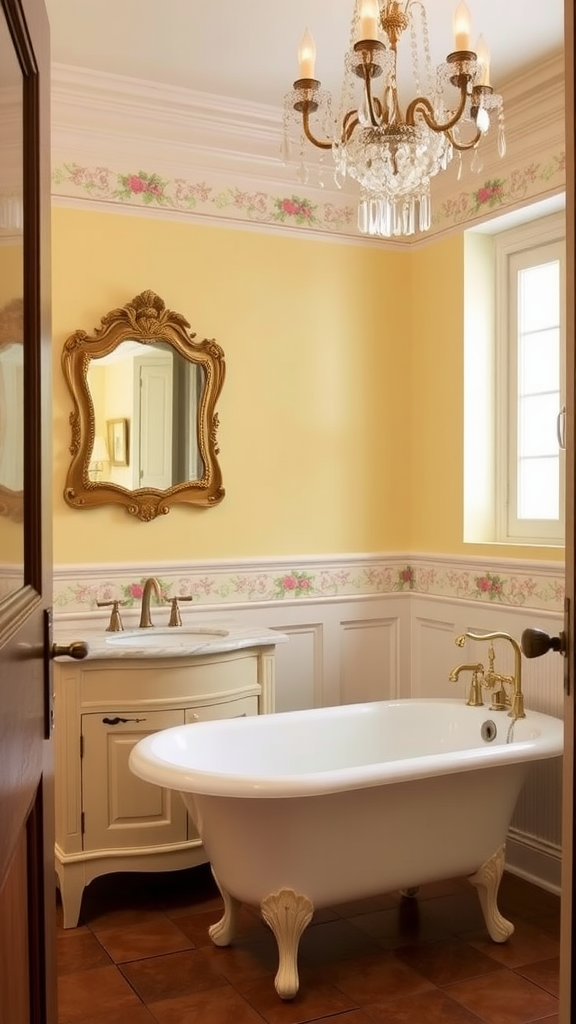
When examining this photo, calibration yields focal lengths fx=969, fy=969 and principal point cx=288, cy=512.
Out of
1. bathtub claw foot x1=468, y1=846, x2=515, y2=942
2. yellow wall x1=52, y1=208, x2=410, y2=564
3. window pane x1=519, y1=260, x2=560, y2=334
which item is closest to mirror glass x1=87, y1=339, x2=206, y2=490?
yellow wall x1=52, y1=208, x2=410, y2=564

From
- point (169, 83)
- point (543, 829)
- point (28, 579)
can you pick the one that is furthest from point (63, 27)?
point (543, 829)

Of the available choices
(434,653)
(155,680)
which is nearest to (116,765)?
(155,680)

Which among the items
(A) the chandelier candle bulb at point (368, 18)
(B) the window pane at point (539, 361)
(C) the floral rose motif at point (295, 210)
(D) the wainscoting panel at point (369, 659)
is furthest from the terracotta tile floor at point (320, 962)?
(C) the floral rose motif at point (295, 210)

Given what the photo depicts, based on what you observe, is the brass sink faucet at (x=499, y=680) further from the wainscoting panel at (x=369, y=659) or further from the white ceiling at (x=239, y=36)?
the white ceiling at (x=239, y=36)

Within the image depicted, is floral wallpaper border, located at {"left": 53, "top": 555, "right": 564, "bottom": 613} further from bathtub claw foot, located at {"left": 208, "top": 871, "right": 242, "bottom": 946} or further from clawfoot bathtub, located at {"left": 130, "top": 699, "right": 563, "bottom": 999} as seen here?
bathtub claw foot, located at {"left": 208, "top": 871, "right": 242, "bottom": 946}

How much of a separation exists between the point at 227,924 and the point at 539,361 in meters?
2.20

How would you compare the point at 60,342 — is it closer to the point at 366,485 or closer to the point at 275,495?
the point at 275,495

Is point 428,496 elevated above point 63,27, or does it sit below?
below

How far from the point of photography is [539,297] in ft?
11.7

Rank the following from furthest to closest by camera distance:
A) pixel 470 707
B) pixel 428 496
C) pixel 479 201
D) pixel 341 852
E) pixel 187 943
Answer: pixel 428 496
pixel 479 201
pixel 470 707
pixel 187 943
pixel 341 852

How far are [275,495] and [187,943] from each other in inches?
64.3

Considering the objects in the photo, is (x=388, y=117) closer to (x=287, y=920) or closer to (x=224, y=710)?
(x=224, y=710)

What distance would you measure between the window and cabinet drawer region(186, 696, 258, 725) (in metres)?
1.19

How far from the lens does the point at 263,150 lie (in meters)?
3.65
